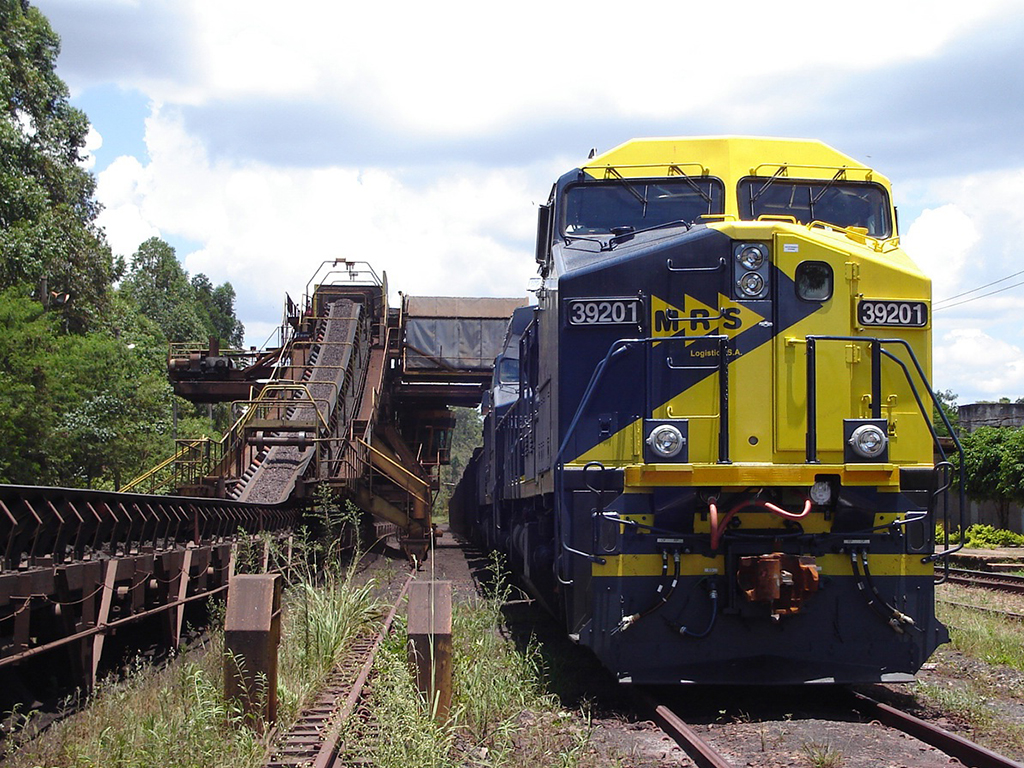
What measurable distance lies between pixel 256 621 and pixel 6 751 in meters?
1.52

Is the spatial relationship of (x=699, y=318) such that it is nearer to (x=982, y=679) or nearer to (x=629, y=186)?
(x=629, y=186)

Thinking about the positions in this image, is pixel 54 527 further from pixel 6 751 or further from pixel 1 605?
pixel 6 751

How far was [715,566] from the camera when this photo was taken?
288 inches

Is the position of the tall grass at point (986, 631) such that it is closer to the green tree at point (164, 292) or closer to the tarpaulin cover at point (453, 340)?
the tarpaulin cover at point (453, 340)

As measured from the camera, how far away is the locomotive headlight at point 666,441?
7.23m

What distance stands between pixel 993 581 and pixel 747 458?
1210cm

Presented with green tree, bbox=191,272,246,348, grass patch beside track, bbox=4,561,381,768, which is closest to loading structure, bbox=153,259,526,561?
grass patch beside track, bbox=4,561,381,768

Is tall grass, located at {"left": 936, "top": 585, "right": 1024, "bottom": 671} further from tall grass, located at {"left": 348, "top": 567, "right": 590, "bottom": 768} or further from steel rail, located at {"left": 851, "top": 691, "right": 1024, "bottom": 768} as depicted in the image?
tall grass, located at {"left": 348, "top": 567, "right": 590, "bottom": 768}

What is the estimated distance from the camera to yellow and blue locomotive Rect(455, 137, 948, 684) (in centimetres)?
722

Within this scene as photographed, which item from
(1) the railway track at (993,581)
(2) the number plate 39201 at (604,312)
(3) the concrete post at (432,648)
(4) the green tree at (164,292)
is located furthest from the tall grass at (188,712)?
(4) the green tree at (164,292)

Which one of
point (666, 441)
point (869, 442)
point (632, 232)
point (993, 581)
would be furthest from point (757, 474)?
point (993, 581)

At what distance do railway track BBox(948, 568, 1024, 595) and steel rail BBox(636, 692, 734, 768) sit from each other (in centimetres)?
1067

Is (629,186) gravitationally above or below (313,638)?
above

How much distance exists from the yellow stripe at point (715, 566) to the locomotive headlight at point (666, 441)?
738mm
